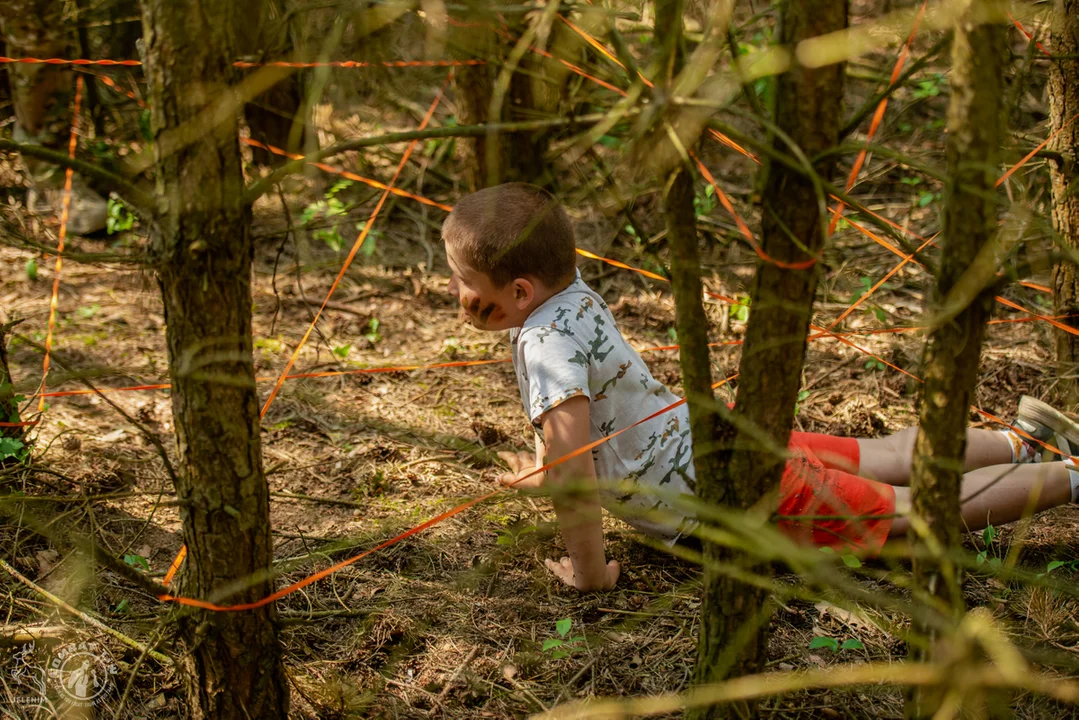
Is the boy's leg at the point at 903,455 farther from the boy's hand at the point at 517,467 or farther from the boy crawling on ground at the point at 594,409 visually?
the boy's hand at the point at 517,467

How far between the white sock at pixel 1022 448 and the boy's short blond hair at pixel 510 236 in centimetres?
140

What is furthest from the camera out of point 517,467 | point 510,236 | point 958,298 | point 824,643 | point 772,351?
point 517,467

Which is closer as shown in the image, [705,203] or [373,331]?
[373,331]

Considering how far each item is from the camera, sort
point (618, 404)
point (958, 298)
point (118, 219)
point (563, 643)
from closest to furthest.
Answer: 1. point (958, 298)
2. point (563, 643)
3. point (618, 404)
4. point (118, 219)

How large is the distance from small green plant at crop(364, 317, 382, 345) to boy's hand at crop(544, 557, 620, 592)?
5.10 ft

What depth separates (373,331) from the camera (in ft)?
11.6

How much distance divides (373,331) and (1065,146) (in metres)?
2.52

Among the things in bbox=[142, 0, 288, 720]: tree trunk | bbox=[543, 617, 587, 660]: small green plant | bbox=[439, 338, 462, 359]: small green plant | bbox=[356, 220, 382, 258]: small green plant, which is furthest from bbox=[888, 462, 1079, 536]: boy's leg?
bbox=[356, 220, 382, 258]: small green plant

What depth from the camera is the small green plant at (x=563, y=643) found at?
190 cm

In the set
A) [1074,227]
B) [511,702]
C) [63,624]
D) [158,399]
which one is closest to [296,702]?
Result: [511,702]

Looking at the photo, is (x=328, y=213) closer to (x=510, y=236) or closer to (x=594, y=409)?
(x=510, y=236)

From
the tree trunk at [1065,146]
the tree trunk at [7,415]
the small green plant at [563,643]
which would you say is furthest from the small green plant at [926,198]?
the tree trunk at [7,415]

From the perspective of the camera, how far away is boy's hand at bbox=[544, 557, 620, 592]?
2.11 metres

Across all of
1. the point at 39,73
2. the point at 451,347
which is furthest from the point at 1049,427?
the point at 39,73
